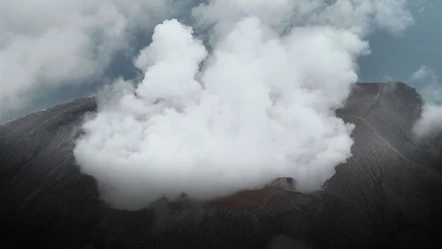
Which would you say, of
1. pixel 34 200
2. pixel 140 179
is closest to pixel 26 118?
pixel 34 200

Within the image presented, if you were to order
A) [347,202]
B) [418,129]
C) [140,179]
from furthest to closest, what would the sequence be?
[418,129] < [347,202] < [140,179]

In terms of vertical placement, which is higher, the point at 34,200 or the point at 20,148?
the point at 20,148

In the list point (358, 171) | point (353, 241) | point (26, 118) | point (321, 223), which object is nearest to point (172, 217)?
point (321, 223)

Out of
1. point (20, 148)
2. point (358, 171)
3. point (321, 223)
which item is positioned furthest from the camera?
point (20, 148)

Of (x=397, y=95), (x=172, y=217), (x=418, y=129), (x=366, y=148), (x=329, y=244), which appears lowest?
(x=329, y=244)

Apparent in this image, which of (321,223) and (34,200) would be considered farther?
(34,200)

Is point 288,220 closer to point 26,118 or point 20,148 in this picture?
point 20,148
